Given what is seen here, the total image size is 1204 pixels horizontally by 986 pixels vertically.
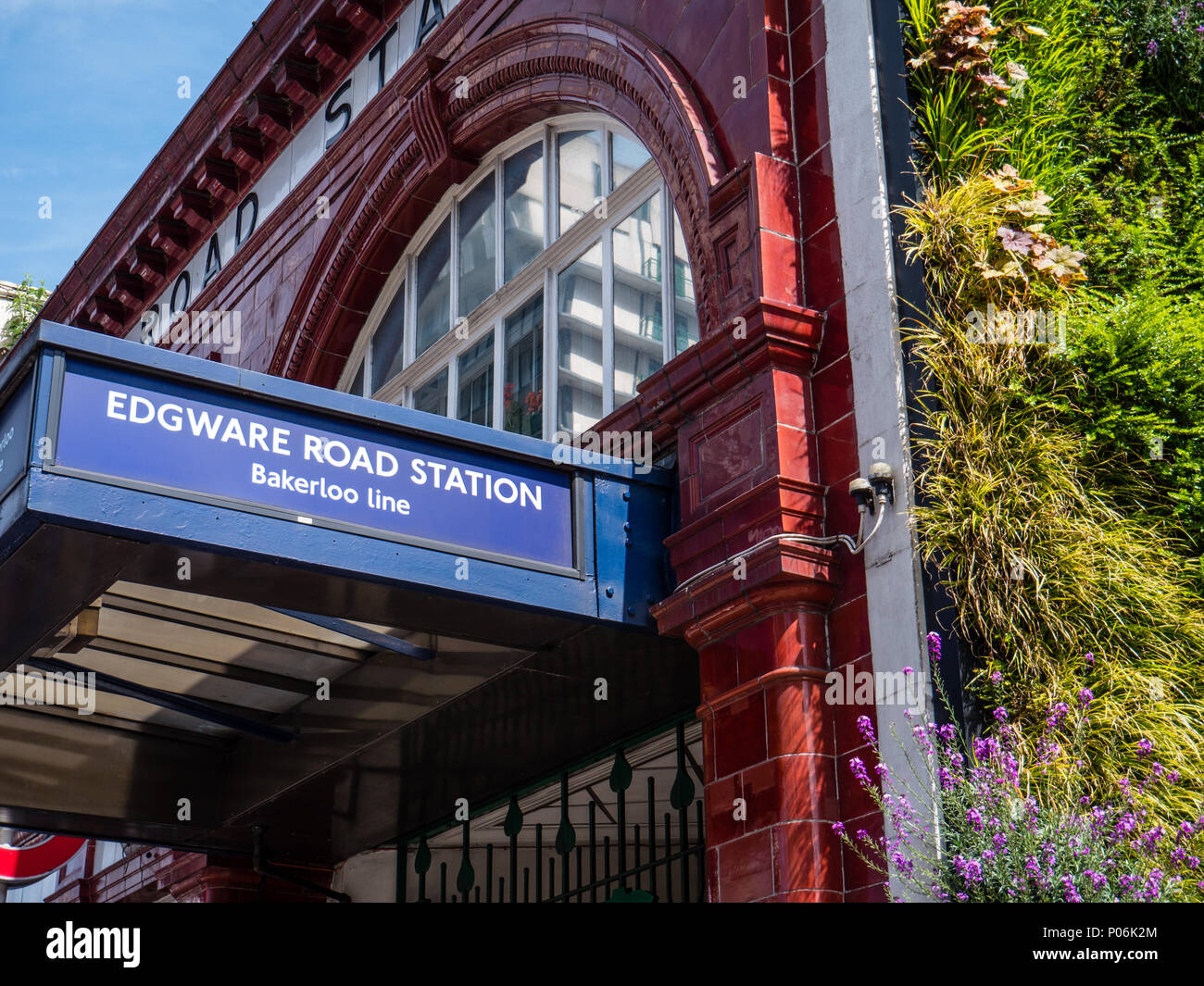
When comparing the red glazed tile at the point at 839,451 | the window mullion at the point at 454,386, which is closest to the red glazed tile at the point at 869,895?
the red glazed tile at the point at 839,451

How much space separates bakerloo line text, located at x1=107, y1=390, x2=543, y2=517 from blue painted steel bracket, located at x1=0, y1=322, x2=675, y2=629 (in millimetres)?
70

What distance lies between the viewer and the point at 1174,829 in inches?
235

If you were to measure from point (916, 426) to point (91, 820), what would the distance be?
6.54 metres

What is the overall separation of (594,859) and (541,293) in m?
3.95

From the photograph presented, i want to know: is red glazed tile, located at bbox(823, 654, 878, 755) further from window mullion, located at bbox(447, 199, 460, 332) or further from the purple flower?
window mullion, located at bbox(447, 199, 460, 332)

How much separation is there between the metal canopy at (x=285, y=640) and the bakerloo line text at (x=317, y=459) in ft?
0.32

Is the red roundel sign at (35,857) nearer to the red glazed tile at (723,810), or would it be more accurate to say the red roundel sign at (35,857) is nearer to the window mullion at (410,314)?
the window mullion at (410,314)

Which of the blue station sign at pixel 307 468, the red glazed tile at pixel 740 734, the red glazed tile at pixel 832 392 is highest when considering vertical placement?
the red glazed tile at pixel 832 392

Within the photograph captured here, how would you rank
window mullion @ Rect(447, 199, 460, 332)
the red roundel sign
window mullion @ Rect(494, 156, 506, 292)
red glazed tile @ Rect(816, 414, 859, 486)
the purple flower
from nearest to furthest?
1. the purple flower
2. red glazed tile @ Rect(816, 414, 859, 486)
3. window mullion @ Rect(494, 156, 506, 292)
4. window mullion @ Rect(447, 199, 460, 332)
5. the red roundel sign

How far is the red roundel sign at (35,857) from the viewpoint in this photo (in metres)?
15.0

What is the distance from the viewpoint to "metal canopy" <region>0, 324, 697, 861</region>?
262 inches

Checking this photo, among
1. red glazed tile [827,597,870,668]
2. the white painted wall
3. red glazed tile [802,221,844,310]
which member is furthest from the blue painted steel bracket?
the white painted wall
